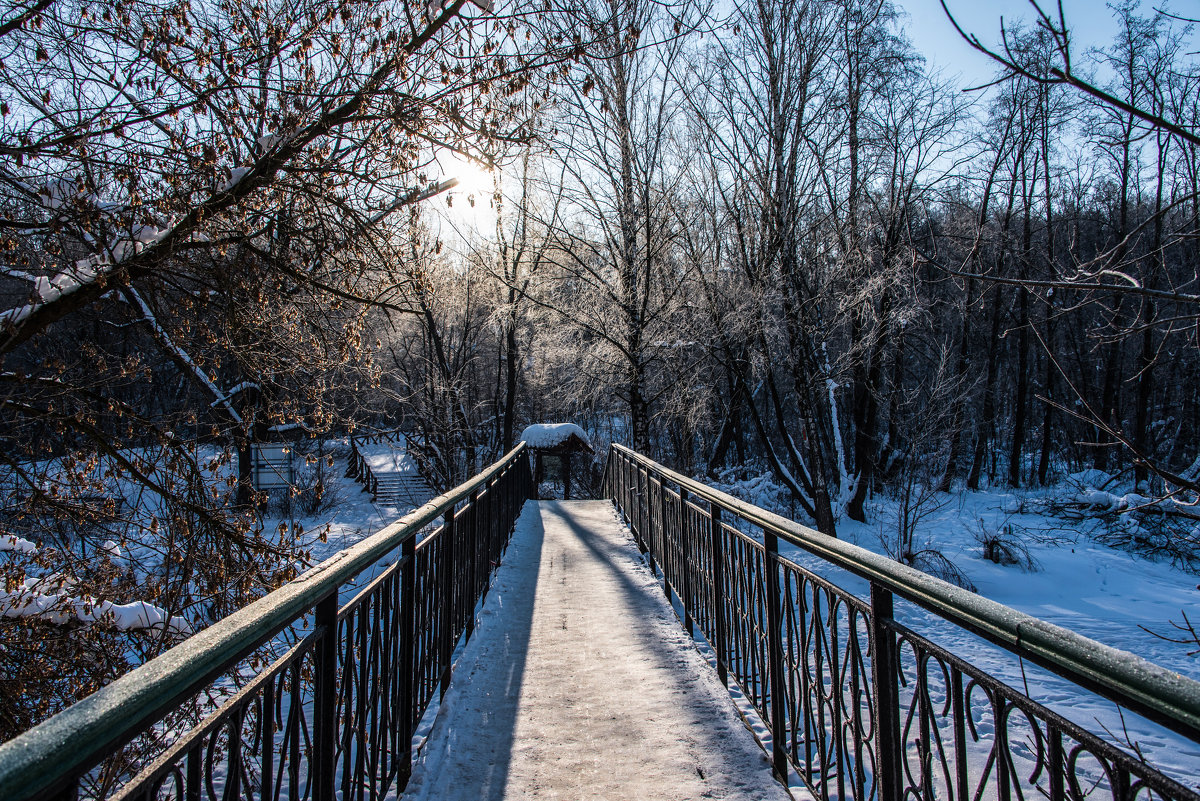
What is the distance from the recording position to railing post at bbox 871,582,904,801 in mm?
1832

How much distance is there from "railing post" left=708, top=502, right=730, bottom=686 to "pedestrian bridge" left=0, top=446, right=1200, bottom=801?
0.01 metres

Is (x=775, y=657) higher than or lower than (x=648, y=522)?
higher

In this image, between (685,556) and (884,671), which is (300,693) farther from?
(685,556)

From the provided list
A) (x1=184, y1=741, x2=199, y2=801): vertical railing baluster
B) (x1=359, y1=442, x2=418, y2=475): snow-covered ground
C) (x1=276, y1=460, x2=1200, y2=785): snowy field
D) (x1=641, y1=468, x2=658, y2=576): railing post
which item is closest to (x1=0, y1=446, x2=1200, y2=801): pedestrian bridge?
(x1=184, y1=741, x2=199, y2=801): vertical railing baluster

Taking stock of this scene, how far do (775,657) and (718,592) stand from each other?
0.95 metres

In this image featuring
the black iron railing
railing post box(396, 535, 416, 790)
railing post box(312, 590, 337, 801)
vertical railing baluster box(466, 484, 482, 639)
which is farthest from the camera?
vertical railing baluster box(466, 484, 482, 639)

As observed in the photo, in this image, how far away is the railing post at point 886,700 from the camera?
183cm

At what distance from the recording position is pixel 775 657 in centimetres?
273

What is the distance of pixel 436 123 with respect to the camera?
392cm

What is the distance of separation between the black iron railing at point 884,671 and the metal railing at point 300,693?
141 centimetres

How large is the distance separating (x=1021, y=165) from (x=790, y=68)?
12.9 meters

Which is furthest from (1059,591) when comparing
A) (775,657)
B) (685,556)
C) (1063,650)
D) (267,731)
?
(267,731)

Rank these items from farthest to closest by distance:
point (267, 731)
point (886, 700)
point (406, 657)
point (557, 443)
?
point (557, 443)
point (406, 657)
point (886, 700)
point (267, 731)

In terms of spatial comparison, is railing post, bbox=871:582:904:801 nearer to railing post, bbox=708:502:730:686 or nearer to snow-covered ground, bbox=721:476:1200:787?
railing post, bbox=708:502:730:686
